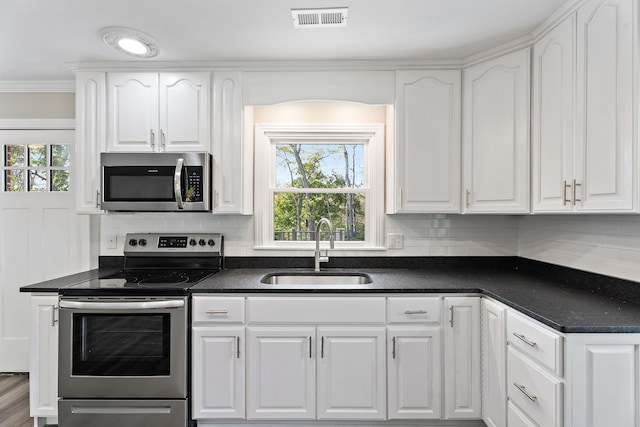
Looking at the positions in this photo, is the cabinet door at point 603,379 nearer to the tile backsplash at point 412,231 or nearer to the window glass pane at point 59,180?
the tile backsplash at point 412,231

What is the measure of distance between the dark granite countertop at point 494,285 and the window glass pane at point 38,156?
98 centimetres

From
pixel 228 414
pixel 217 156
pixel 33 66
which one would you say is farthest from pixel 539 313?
pixel 33 66

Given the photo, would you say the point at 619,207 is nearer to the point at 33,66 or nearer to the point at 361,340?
the point at 361,340

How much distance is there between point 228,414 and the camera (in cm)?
209

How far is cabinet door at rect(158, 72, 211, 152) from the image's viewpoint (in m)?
2.46

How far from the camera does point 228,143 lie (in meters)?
2.46

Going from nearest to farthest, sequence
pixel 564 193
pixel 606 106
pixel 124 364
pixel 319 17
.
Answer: pixel 606 106 < pixel 564 193 < pixel 319 17 < pixel 124 364

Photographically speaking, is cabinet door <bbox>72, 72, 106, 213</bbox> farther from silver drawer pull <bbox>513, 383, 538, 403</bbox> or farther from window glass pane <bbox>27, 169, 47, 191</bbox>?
silver drawer pull <bbox>513, 383, 538, 403</bbox>

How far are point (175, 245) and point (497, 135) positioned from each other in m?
2.30

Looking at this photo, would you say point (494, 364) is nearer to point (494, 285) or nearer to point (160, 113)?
point (494, 285)

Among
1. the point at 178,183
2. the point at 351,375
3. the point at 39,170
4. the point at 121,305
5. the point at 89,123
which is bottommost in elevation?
the point at 351,375

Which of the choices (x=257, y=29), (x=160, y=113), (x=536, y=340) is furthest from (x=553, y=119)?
(x=160, y=113)

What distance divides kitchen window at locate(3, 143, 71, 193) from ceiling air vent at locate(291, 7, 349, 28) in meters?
2.14

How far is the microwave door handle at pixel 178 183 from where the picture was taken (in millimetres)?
2326
